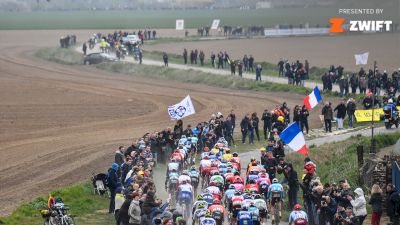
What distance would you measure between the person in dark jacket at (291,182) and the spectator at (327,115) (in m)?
12.6

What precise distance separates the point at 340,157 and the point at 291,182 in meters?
7.79

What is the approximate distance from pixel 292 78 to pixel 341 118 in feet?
53.0

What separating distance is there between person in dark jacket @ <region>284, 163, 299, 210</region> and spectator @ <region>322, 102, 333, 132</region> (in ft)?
41.5

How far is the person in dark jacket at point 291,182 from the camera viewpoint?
23.9 meters

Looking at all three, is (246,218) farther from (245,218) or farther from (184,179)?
(184,179)

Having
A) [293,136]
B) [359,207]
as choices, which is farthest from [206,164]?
[359,207]

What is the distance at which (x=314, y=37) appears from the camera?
303 ft

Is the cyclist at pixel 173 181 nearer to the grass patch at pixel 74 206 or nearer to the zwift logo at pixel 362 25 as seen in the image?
the grass patch at pixel 74 206

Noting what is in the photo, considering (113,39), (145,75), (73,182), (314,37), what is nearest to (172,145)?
(73,182)

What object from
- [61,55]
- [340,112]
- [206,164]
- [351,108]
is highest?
[61,55]

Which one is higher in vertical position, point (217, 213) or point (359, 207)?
point (359, 207)

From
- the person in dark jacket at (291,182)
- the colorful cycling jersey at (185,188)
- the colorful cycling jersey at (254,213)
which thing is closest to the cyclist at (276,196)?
the person in dark jacket at (291,182)

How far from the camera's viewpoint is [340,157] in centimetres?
3144

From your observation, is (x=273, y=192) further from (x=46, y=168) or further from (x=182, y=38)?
(x=182, y=38)
